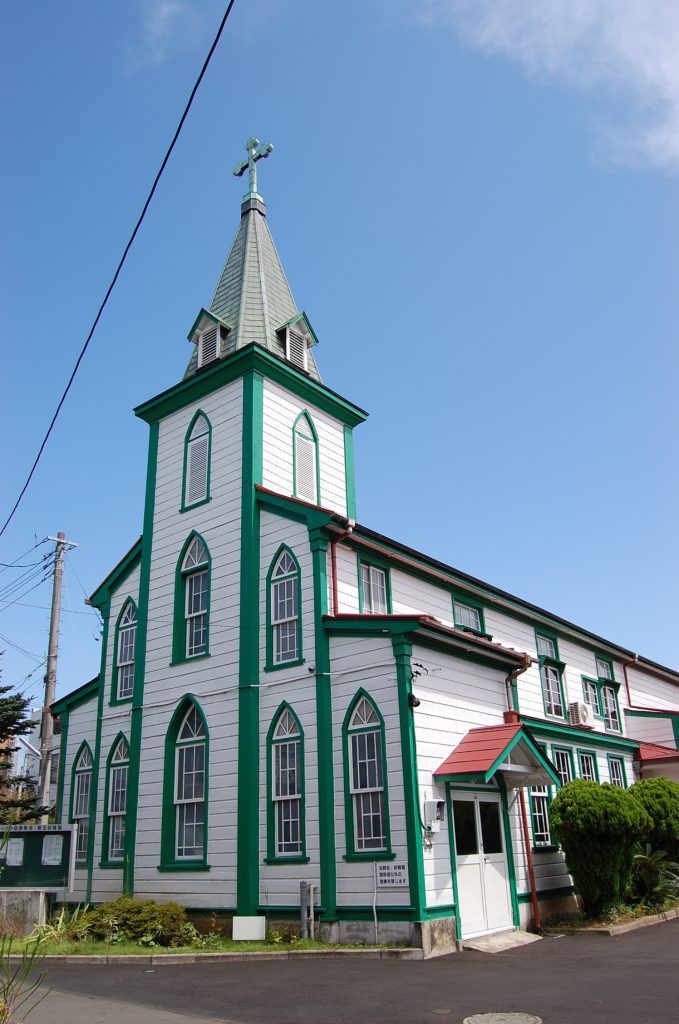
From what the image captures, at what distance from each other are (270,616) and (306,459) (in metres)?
4.83

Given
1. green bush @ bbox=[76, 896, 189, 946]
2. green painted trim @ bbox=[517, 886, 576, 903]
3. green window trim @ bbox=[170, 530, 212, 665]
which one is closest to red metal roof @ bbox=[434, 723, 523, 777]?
green painted trim @ bbox=[517, 886, 576, 903]

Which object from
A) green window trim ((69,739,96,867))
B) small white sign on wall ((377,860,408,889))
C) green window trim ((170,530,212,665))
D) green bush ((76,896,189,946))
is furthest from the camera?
green window trim ((69,739,96,867))

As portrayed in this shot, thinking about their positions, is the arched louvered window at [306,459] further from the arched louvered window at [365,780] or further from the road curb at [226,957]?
the road curb at [226,957]

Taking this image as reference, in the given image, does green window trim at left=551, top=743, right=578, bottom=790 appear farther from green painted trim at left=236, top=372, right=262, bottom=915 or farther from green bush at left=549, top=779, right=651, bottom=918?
green painted trim at left=236, top=372, right=262, bottom=915

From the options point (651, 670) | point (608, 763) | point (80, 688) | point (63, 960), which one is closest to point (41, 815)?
point (80, 688)

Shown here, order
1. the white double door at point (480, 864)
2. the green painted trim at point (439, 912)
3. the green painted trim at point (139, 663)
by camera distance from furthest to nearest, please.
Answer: the green painted trim at point (139, 663)
the white double door at point (480, 864)
the green painted trim at point (439, 912)

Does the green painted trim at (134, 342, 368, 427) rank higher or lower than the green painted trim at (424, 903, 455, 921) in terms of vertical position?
higher

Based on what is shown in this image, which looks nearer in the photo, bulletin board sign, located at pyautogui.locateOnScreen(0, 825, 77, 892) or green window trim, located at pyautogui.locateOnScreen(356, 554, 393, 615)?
bulletin board sign, located at pyautogui.locateOnScreen(0, 825, 77, 892)

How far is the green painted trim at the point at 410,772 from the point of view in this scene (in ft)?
46.3

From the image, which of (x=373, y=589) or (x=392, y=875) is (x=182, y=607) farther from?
(x=392, y=875)

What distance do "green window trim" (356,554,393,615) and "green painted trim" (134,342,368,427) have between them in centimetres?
499

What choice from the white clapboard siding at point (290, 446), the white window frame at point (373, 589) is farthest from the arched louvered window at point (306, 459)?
the white window frame at point (373, 589)

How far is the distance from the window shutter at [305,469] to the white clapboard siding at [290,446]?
0.64ft

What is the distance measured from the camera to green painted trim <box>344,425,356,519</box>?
22.1 metres
